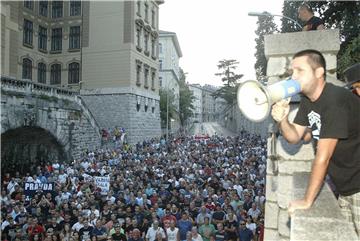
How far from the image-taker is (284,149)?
163 inches

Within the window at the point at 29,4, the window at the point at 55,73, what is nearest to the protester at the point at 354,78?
the window at the point at 29,4

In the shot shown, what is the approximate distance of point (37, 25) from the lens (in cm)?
3394

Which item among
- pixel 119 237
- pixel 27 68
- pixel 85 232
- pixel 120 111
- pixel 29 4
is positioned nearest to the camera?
pixel 119 237

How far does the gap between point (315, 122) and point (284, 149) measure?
1.24 metres

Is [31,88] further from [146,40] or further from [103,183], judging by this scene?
[146,40]

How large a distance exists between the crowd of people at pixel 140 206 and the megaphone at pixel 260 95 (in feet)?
18.0

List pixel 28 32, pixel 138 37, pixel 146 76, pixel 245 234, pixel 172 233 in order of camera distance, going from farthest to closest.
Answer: pixel 146 76 → pixel 138 37 → pixel 28 32 → pixel 172 233 → pixel 245 234

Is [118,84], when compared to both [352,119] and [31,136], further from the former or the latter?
[352,119]

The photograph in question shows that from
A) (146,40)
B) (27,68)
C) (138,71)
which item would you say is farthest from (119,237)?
(146,40)

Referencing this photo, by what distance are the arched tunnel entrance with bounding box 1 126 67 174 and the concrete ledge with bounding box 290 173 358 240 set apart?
70.8 feet

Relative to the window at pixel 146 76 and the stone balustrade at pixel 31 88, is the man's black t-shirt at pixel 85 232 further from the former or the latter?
the window at pixel 146 76

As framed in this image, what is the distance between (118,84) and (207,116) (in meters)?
122

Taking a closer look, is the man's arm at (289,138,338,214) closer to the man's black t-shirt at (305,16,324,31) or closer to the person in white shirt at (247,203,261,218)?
the man's black t-shirt at (305,16,324,31)

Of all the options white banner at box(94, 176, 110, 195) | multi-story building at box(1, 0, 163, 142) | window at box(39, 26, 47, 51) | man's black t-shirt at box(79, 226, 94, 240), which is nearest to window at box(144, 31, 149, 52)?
multi-story building at box(1, 0, 163, 142)
